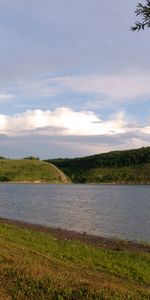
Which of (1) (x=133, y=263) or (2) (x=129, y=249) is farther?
(2) (x=129, y=249)

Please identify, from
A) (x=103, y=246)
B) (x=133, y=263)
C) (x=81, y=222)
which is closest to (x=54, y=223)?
(x=81, y=222)

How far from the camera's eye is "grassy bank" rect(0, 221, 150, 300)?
11.4m

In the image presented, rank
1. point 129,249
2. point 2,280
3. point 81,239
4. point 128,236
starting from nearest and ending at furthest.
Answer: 1. point 2,280
2. point 129,249
3. point 81,239
4. point 128,236

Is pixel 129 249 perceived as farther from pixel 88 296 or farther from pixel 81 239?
pixel 88 296

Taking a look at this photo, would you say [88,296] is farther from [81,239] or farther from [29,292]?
[81,239]

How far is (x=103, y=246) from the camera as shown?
1292 inches

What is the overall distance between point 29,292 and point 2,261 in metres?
4.25

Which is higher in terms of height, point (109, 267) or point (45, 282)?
point (45, 282)

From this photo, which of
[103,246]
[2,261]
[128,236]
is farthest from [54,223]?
[2,261]

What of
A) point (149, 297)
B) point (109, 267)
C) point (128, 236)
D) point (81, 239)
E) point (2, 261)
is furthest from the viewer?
point (128, 236)

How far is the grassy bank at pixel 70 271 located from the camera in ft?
37.5

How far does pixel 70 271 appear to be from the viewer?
1834 centimetres

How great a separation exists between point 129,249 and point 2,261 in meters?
18.2

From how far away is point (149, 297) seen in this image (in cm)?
1338
